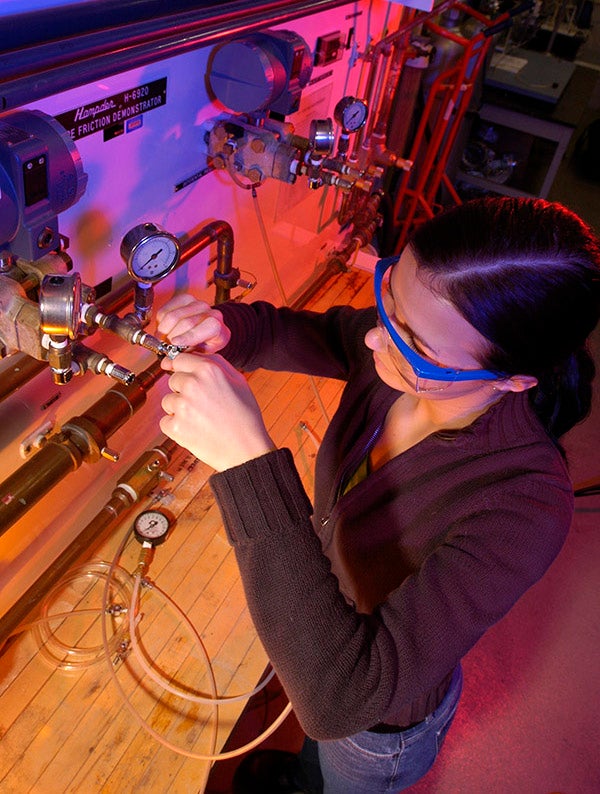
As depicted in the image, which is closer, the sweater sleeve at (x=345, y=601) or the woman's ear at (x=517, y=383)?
the sweater sleeve at (x=345, y=601)

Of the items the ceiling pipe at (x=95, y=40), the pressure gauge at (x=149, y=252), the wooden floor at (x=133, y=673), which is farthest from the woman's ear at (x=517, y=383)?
the wooden floor at (x=133, y=673)

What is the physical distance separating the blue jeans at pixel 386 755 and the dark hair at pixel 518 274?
0.67m

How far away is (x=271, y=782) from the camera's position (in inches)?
61.0

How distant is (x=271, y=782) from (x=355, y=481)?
942 mm

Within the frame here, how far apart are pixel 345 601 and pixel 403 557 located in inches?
9.4

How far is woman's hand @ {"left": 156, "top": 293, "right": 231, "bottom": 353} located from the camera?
0.86 metres

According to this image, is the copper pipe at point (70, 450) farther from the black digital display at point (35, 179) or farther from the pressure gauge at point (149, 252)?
the black digital display at point (35, 179)

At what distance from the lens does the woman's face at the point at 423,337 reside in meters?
0.80

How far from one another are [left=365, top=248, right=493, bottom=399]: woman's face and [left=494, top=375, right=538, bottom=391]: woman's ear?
0.7 inches

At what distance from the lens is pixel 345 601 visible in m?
0.73

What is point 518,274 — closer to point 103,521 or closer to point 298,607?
point 298,607

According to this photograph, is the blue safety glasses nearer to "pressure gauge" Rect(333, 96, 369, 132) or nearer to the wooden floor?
the wooden floor

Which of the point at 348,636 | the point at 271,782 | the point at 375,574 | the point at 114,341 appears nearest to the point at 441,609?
the point at 348,636

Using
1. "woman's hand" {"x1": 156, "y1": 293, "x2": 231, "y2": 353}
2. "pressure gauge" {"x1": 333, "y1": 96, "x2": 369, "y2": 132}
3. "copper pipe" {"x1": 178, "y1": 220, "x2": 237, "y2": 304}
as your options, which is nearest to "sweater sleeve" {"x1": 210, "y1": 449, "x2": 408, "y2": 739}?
"woman's hand" {"x1": 156, "y1": 293, "x2": 231, "y2": 353}
